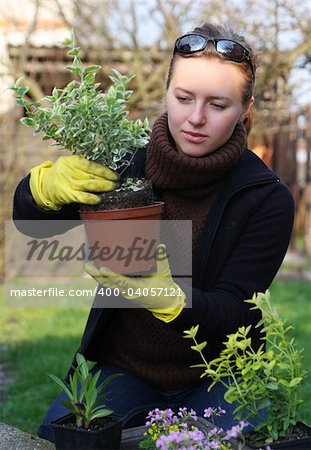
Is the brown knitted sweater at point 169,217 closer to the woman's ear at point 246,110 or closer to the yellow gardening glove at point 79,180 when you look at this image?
the woman's ear at point 246,110

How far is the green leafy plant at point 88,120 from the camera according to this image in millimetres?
1919

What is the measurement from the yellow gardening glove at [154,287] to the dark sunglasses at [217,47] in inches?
26.0

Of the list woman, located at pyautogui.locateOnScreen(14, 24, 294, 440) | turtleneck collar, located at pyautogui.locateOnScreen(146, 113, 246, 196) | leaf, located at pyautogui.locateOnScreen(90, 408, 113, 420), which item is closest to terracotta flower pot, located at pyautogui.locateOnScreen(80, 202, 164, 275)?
woman, located at pyautogui.locateOnScreen(14, 24, 294, 440)

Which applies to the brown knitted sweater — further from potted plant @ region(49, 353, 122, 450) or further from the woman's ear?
potted plant @ region(49, 353, 122, 450)

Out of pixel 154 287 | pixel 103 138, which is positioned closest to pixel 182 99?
pixel 103 138

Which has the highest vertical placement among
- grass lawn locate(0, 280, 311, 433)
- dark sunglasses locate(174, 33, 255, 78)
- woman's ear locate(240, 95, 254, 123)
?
dark sunglasses locate(174, 33, 255, 78)

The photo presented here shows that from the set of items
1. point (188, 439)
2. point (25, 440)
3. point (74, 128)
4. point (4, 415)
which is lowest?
point (4, 415)

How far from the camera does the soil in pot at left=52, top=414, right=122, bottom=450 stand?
5.56 ft

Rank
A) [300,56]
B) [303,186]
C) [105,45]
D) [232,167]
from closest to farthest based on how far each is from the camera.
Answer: [232,167] → [300,56] → [105,45] → [303,186]

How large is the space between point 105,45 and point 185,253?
5.60 meters

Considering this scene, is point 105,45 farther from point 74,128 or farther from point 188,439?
point 188,439

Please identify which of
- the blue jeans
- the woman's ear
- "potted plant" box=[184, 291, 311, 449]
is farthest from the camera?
the woman's ear

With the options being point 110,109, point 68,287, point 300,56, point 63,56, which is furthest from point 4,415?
point 63,56

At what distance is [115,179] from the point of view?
2027 millimetres
